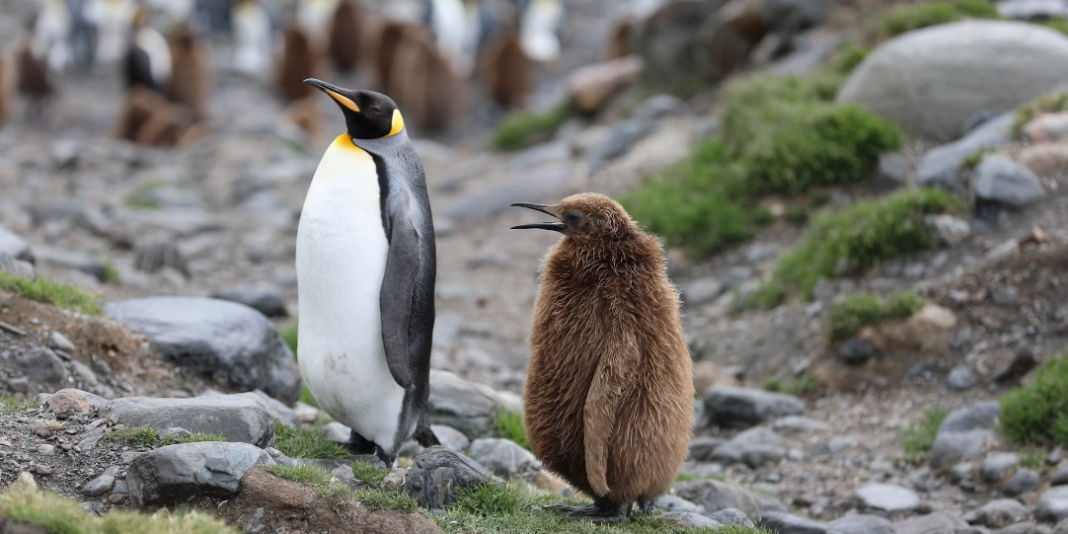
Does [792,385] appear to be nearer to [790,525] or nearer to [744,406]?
[744,406]

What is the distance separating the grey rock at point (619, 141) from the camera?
13.4m

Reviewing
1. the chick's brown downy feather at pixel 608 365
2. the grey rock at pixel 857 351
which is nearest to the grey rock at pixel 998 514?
the grey rock at pixel 857 351

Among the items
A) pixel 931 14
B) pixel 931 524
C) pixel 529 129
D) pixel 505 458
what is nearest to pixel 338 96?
A: pixel 505 458

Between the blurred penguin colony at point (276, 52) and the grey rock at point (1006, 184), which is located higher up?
the grey rock at point (1006, 184)

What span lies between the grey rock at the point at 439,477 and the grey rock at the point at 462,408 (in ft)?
5.30

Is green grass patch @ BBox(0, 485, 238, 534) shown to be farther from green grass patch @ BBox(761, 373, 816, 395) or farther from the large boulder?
the large boulder

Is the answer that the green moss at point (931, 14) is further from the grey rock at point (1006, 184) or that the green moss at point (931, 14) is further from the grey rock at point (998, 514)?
the grey rock at point (998, 514)

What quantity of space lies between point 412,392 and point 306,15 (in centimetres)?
2869

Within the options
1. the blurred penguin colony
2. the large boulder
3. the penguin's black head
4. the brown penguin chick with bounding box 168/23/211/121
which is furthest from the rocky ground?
the brown penguin chick with bounding box 168/23/211/121

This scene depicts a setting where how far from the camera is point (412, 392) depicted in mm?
5301

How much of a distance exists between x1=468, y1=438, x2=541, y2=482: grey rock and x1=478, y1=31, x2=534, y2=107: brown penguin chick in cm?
1793

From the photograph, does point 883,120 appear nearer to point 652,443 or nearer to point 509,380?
point 509,380

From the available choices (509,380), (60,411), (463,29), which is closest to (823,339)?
(509,380)

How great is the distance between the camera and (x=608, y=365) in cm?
459
